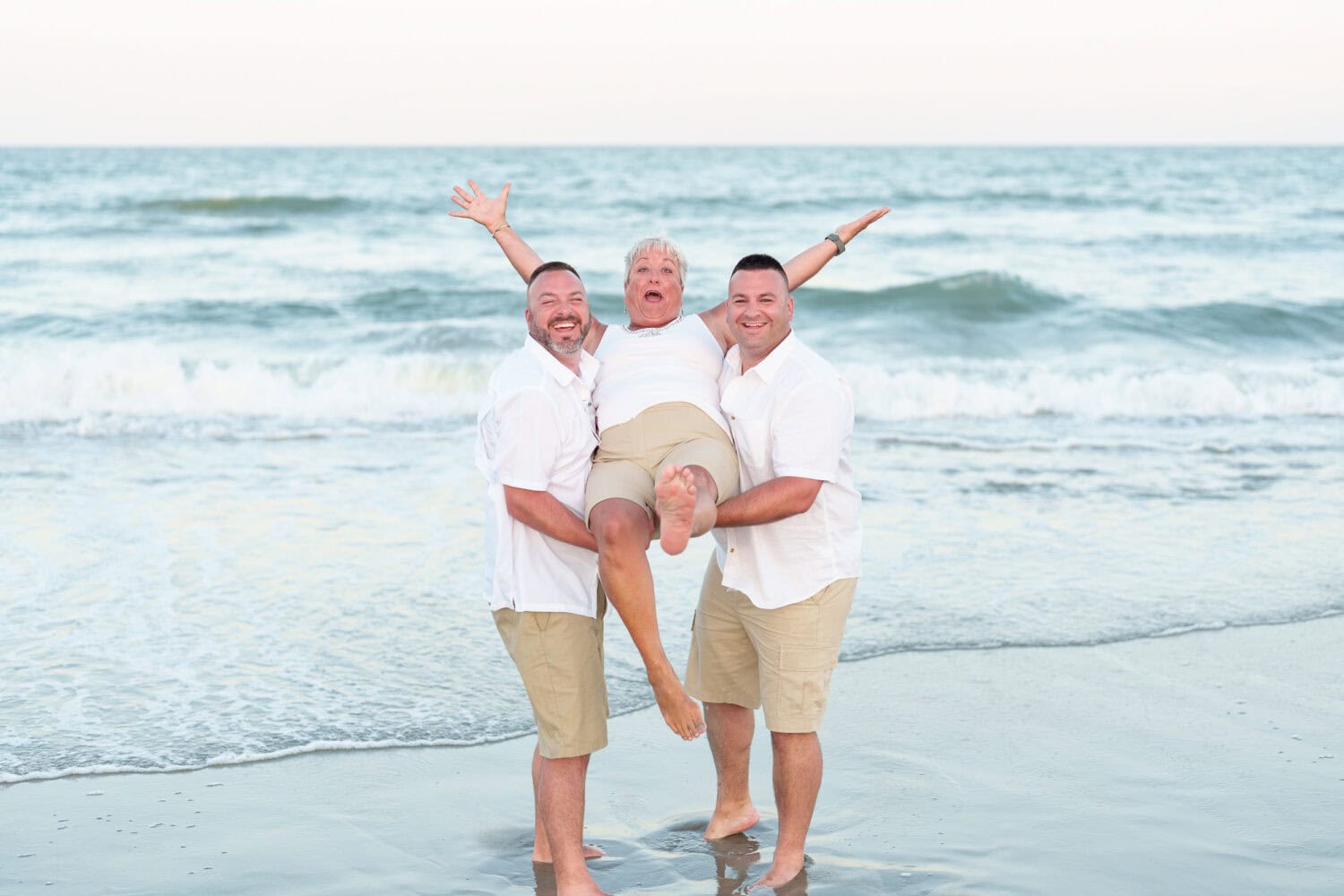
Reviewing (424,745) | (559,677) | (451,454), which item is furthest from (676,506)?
(451,454)

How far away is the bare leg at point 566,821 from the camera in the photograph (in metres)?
3.80

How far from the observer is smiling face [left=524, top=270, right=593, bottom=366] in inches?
157

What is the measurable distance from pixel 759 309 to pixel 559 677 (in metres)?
1.27

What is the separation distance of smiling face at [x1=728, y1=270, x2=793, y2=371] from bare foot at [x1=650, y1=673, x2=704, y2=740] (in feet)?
3.48

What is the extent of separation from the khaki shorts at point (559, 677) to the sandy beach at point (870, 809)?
513 mm

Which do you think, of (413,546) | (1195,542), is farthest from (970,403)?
(413,546)

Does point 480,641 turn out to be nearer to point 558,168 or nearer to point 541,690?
point 541,690

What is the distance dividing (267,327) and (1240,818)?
15.0 m

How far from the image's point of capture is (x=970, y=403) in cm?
1276

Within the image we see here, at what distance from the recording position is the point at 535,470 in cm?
374

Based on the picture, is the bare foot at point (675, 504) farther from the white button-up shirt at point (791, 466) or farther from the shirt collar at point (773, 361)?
the shirt collar at point (773, 361)

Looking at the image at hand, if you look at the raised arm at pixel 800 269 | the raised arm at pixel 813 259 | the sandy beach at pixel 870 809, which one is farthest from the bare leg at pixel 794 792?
the raised arm at pixel 813 259

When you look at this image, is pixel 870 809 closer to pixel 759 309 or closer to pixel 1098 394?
pixel 759 309

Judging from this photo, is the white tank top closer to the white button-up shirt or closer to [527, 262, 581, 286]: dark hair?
the white button-up shirt
